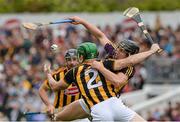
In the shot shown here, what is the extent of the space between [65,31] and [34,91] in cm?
470

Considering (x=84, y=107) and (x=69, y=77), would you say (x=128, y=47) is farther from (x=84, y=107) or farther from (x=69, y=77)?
(x=84, y=107)

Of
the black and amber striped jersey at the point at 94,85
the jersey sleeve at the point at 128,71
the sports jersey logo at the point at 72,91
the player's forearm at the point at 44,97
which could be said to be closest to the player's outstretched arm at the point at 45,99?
the player's forearm at the point at 44,97

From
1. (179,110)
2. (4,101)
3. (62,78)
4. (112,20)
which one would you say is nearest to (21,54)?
(4,101)

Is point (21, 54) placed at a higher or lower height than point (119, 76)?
lower

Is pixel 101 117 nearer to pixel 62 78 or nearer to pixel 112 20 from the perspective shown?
pixel 62 78

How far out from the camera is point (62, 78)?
14.5 meters

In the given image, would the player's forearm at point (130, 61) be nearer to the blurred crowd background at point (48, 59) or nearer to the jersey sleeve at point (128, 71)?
the jersey sleeve at point (128, 71)

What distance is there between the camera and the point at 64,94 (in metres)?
15.6

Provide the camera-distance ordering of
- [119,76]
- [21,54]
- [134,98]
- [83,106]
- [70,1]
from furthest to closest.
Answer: [70,1], [21,54], [134,98], [83,106], [119,76]

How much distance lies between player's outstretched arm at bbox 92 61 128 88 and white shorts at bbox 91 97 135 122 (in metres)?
0.33

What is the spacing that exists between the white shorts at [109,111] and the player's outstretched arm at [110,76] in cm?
33

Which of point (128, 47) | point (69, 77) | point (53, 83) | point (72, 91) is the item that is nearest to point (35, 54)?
point (72, 91)

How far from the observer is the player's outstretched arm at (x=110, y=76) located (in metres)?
13.3

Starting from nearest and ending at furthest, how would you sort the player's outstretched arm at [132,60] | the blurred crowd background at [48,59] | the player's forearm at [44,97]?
1. the player's outstretched arm at [132,60]
2. the player's forearm at [44,97]
3. the blurred crowd background at [48,59]
